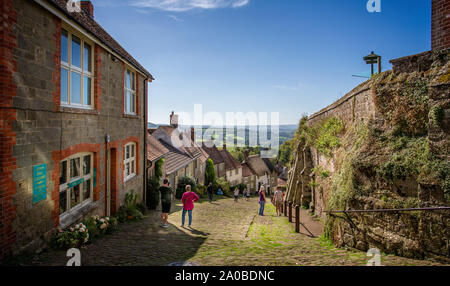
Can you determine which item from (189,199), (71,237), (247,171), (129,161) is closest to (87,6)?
(129,161)

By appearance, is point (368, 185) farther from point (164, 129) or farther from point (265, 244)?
point (164, 129)

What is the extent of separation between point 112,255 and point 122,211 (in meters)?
3.93

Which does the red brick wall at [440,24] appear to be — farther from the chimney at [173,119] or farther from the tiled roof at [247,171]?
the tiled roof at [247,171]

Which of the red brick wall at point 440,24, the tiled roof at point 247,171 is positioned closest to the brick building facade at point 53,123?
the red brick wall at point 440,24

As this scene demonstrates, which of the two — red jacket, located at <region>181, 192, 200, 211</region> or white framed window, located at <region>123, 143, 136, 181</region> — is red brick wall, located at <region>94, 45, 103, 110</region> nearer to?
white framed window, located at <region>123, 143, 136, 181</region>

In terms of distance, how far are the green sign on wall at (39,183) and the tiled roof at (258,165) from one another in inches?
1921

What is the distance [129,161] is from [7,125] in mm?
6664

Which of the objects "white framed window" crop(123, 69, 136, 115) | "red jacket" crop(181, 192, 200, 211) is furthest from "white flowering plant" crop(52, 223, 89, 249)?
"white framed window" crop(123, 69, 136, 115)

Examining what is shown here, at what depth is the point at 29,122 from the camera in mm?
4961

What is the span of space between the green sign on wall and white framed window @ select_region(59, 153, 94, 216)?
0.84 metres

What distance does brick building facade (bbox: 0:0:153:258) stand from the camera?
14.9 ft

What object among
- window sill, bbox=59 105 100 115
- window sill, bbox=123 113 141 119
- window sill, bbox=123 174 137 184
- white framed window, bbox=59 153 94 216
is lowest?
window sill, bbox=123 174 137 184

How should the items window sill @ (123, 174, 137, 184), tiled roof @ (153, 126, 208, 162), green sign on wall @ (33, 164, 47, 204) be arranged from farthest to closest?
tiled roof @ (153, 126, 208, 162)
window sill @ (123, 174, 137, 184)
green sign on wall @ (33, 164, 47, 204)
